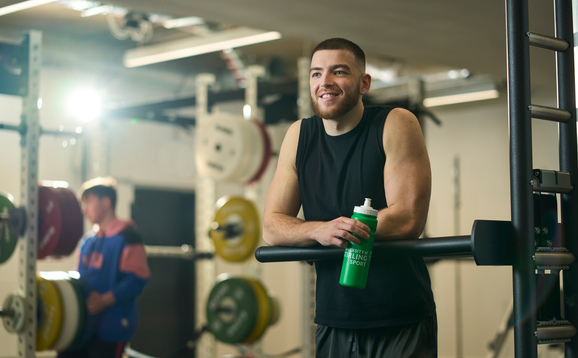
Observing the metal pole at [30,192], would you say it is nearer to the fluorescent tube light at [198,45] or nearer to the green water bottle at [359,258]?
the fluorescent tube light at [198,45]

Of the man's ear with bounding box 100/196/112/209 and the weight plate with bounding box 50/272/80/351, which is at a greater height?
the man's ear with bounding box 100/196/112/209

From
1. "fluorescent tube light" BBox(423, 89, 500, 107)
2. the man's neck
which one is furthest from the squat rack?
"fluorescent tube light" BBox(423, 89, 500, 107)

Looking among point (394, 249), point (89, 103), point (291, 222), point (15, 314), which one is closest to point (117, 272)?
point (15, 314)

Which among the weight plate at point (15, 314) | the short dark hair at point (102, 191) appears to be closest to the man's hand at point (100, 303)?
the weight plate at point (15, 314)

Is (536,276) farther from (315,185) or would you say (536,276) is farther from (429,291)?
(315,185)

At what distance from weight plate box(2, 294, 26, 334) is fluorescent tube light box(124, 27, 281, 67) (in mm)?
A: 2217

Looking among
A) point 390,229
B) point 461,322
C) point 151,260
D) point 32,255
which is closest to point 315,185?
point 390,229

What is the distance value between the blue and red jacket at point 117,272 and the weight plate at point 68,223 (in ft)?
0.33

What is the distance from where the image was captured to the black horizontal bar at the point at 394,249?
1569 millimetres

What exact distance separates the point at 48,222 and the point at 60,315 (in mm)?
548

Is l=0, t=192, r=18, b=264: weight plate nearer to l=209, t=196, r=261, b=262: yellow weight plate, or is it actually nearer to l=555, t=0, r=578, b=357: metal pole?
l=209, t=196, r=261, b=262: yellow weight plate

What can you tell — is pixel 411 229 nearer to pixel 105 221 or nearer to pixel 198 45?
pixel 105 221

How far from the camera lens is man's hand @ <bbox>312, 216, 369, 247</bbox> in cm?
167

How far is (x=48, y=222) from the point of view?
4.21m
